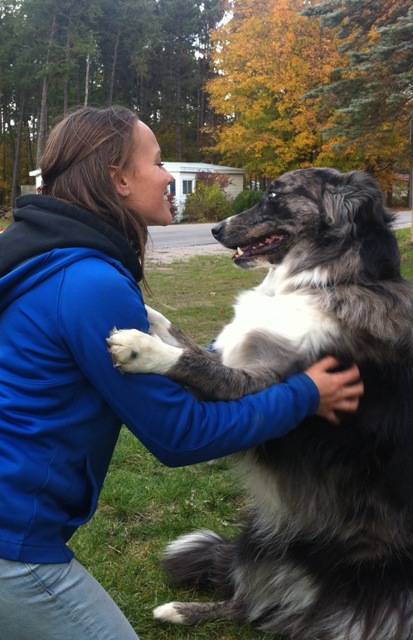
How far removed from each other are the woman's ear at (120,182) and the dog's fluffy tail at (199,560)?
76.0 inches

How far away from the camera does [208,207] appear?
121ft

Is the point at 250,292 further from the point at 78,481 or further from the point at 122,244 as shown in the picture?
the point at 78,481

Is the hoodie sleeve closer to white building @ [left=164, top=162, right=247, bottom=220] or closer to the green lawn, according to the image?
the green lawn

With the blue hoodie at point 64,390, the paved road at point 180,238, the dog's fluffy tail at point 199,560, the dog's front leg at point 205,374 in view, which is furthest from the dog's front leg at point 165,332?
the paved road at point 180,238

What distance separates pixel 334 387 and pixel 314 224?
1.08m

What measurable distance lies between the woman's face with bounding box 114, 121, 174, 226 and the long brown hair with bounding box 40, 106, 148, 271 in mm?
33

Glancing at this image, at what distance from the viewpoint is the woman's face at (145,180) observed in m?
2.39

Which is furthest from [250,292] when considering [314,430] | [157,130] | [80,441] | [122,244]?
[157,130]

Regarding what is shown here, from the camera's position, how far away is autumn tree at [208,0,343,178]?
31391 millimetres

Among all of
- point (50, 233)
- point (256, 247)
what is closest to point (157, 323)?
point (256, 247)

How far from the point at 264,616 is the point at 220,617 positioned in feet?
0.74

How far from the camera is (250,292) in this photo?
346 centimetres

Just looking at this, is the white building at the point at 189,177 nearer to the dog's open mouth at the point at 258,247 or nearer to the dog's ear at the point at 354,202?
the dog's open mouth at the point at 258,247

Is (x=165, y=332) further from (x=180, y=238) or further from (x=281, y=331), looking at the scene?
(x=180, y=238)
